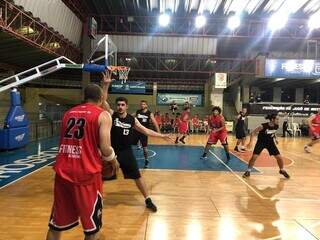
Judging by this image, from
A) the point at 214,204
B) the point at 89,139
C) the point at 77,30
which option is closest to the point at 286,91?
the point at 77,30

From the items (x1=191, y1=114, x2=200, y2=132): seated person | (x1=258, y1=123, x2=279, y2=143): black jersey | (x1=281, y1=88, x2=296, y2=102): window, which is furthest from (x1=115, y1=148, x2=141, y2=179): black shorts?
(x1=281, y1=88, x2=296, y2=102): window

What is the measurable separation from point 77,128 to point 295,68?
23.2 meters

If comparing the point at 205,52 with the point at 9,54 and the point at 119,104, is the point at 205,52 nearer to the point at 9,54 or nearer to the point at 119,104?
the point at 9,54

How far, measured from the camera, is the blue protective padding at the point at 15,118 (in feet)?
45.5

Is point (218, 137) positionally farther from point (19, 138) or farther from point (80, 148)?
point (80, 148)

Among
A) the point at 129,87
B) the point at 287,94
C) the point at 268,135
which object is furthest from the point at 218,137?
the point at 287,94

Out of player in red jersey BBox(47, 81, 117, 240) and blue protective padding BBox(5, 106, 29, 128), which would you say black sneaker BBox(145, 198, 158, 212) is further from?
blue protective padding BBox(5, 106, 29, 128)

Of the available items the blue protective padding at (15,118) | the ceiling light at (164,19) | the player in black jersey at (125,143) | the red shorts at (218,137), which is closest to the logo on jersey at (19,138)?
the blue protective padding at (15,118)

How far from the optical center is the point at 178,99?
3512cm

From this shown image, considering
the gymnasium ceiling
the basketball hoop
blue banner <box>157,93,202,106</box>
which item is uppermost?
the gymnasium ceiling

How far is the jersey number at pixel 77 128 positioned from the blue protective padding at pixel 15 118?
1116 centimetres

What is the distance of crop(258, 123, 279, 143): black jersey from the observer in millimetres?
9195

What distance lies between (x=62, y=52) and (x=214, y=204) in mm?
17866

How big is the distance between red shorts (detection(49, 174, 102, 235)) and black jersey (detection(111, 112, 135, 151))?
10.1ft
